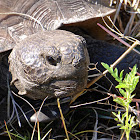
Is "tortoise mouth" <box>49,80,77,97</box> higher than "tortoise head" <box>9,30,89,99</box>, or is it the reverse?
"tortoise head" <box>9,30,89,99</box>

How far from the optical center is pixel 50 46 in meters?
1.21

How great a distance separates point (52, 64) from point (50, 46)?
0.09 m

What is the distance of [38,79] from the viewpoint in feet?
4.00

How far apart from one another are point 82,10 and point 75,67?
629 millimetres

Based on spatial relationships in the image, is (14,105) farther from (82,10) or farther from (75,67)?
(82,10)

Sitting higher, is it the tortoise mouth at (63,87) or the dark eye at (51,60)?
the dark eye at (51,60)

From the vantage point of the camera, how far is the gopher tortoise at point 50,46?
1193 mm

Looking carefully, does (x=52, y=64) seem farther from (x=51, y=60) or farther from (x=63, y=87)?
(x=63, y=87)

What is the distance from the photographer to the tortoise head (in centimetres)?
118

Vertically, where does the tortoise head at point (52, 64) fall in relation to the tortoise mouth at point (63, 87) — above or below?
above

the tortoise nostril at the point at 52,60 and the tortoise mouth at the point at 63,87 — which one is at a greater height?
the tortoise nostril at the point at 52,60

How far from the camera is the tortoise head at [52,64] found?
1.18 meters

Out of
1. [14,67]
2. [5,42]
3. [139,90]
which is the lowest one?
[139,90]

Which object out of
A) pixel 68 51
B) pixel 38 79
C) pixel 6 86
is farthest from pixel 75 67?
pixel 6 86
